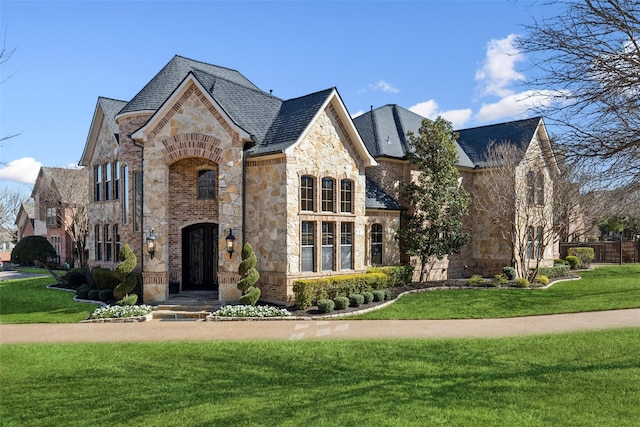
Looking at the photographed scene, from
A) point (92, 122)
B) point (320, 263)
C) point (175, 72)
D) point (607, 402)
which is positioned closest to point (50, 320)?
point (320, 263)

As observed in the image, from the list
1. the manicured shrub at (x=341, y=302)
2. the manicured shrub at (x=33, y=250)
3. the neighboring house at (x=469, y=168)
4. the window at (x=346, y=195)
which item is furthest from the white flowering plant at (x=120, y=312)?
the manicured shrub at (x=33, y=250)

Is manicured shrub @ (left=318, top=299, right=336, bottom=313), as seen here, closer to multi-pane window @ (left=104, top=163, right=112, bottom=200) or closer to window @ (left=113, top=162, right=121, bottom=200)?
window @ (left=113, top=162, right=121, bottom=200)

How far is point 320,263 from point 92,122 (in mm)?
16032

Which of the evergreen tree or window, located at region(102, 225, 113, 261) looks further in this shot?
window, located at region(102, 225, 113, 261)

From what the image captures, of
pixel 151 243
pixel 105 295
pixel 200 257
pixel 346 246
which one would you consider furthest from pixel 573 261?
pixel 105 295

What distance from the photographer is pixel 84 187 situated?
131ft

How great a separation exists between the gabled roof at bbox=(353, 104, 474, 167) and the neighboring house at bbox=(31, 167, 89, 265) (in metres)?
22.6

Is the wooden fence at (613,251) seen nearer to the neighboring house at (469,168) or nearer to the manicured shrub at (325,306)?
the neighboring house at (469,168)

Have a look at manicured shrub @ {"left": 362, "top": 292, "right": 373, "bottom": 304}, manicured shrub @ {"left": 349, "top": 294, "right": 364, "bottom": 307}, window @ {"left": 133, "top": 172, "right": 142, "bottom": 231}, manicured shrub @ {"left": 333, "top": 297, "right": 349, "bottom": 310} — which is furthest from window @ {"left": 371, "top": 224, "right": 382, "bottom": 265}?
window @ {"left": 133, "top": 172, "right": 142, "bottom": 231}

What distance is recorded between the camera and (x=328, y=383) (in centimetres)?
864

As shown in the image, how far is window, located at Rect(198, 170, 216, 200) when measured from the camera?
18984 millimetres

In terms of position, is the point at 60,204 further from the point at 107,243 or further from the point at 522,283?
the point at 522,283

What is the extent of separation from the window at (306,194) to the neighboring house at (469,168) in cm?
655

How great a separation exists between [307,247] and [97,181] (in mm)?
13959
